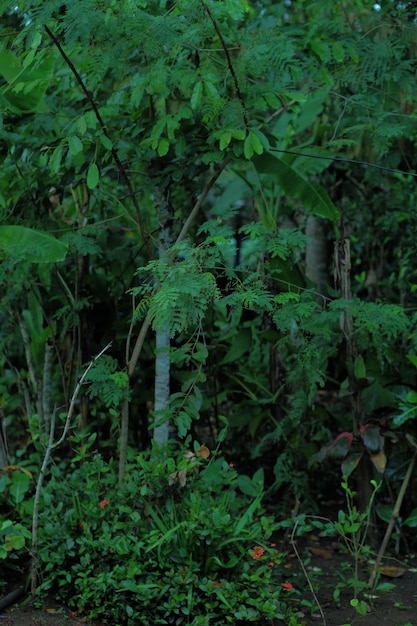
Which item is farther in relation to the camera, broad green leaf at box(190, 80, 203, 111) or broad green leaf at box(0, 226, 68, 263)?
broad green leaf at box(0, 226, 68, 263)

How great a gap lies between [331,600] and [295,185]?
2.22 m

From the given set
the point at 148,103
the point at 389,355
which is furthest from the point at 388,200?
the point at 148,103

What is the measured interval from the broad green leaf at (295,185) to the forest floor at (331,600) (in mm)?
1925

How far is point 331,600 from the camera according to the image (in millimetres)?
4074

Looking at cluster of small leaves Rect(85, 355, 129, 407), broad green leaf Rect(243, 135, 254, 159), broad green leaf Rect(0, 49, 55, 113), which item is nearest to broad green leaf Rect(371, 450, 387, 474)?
cluster of small leaves Rect(85, 355, 129, 407)

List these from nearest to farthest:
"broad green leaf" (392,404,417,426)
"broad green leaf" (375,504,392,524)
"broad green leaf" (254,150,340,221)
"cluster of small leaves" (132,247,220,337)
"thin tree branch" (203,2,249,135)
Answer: "cluster of small leaves" (132,247,220,337) < "thin tree branch" (203,2,249,135) < "broad green leaf" (392,404,417,426) < "broad green leaf" (254,150,340,221) < "broad green leaf" (375,504,392,524)

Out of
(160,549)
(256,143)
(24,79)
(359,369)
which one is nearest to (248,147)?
(256,143)

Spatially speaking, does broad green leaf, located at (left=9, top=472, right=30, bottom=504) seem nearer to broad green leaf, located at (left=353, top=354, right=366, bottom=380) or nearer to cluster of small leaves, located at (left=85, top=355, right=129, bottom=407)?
cluster of small leaves, located at (left=85, top=355, right=129, bottom=407)

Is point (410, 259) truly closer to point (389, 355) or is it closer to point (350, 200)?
point (389, 355)

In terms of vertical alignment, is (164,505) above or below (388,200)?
below

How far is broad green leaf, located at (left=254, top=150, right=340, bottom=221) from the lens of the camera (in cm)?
440

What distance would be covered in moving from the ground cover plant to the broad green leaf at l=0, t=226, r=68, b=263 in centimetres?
1

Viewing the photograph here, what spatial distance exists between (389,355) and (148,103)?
2100 millimetres

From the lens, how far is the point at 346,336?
172 inches
